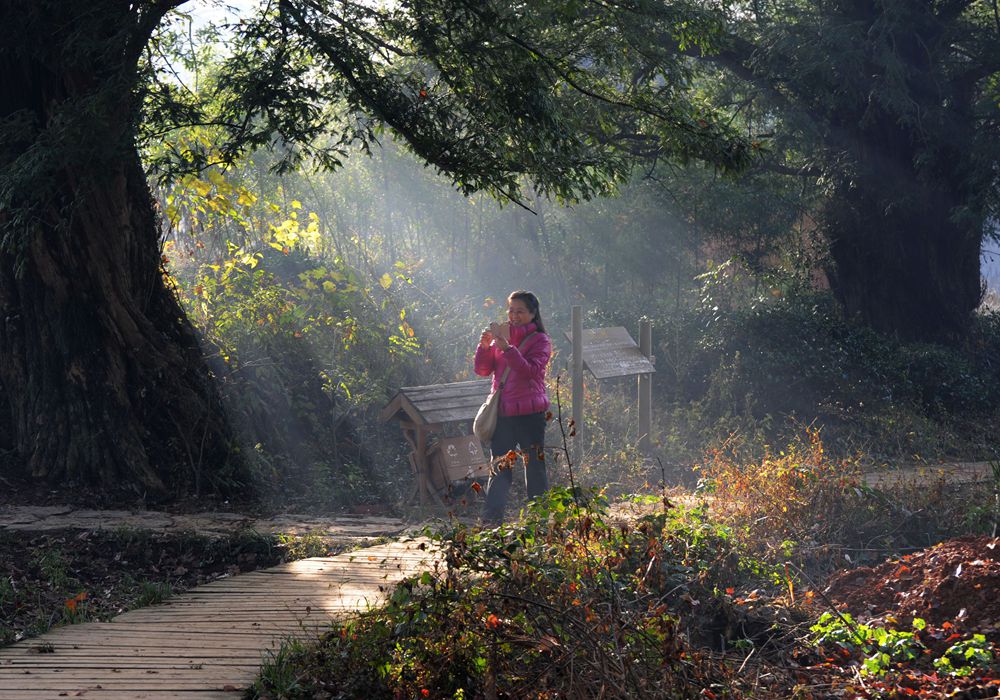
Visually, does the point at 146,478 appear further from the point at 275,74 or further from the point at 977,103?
the point at 977,103

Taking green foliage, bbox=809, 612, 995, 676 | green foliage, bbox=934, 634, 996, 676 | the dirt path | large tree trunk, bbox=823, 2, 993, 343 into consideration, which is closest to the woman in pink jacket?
the dirt path

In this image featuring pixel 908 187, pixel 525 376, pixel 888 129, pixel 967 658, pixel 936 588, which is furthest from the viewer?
pixel 888 129

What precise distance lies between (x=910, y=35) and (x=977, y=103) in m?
1.46

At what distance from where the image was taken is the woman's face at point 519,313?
795 centimetres

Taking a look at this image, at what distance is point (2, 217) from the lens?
8.47m

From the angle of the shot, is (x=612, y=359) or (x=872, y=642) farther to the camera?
(x=612, y=359)

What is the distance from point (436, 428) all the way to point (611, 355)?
277 centimetres

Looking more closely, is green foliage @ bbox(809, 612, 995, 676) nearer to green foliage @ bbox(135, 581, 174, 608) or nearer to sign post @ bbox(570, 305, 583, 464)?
green foliage @ bbox(135, 581, 174, 608)

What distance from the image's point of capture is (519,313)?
796cm

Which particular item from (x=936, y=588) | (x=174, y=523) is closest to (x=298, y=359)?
(x=174, y=523)

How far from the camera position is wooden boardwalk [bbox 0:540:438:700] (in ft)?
13.1

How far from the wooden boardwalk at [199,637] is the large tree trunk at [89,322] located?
3.22 metres

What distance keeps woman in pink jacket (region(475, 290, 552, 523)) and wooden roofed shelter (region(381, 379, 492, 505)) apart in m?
1.86

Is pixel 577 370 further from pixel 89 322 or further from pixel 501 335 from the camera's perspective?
pixel 89 322
